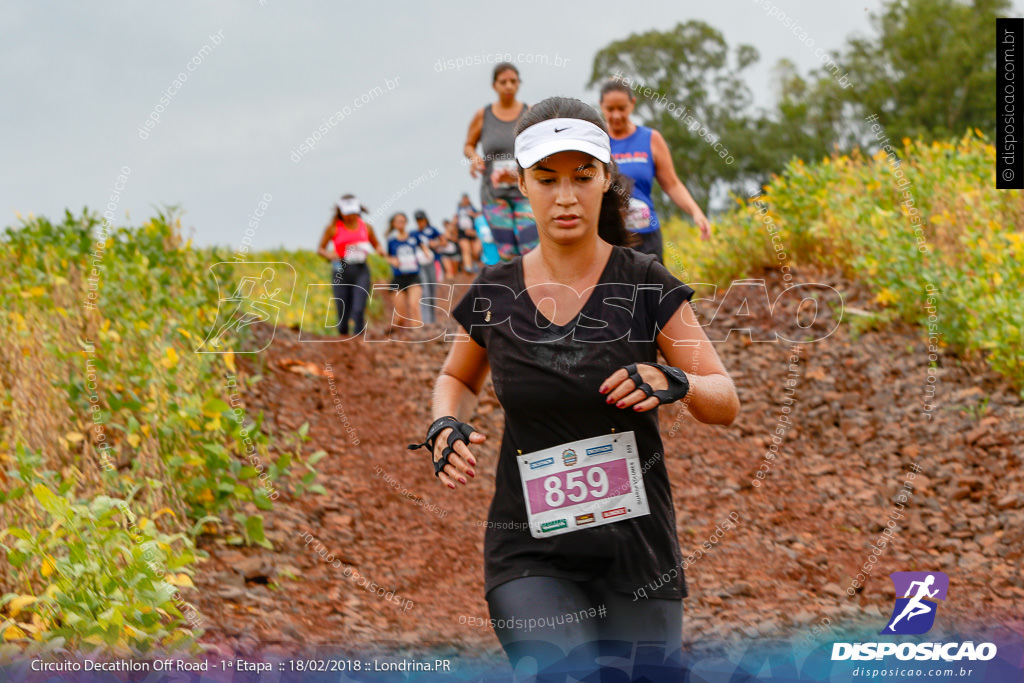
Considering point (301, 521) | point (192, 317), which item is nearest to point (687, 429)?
point (301, 521)

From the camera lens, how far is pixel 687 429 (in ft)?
25.3

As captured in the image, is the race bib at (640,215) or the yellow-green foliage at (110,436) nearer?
the yellow-green foliage at (110,436)

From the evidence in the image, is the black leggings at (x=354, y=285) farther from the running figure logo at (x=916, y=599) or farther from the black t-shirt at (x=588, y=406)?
the black t-shirt at (x=588, y=406)

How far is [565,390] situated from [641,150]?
417cm

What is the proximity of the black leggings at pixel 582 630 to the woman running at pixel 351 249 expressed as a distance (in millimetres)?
7622

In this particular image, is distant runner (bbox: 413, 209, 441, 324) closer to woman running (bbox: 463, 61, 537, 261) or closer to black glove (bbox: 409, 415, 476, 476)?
woman running (bbox: 463, 61, 537, 261)

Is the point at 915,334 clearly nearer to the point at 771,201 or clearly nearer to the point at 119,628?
the point at 771,201

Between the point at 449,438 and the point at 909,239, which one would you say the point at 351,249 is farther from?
the point at 449,438

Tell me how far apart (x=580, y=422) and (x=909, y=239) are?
6868 mm

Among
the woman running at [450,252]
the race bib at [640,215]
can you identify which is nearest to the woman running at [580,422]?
the race bib at [640,215]

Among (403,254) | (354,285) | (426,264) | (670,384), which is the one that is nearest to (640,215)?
(670,384)

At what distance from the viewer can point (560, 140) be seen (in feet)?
8.13

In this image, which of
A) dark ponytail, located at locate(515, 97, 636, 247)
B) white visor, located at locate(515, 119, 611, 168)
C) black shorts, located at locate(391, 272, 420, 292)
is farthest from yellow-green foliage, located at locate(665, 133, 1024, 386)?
white visor, located at locate(515, 119, 611, 168)

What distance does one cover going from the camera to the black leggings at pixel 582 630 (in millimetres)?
2402
